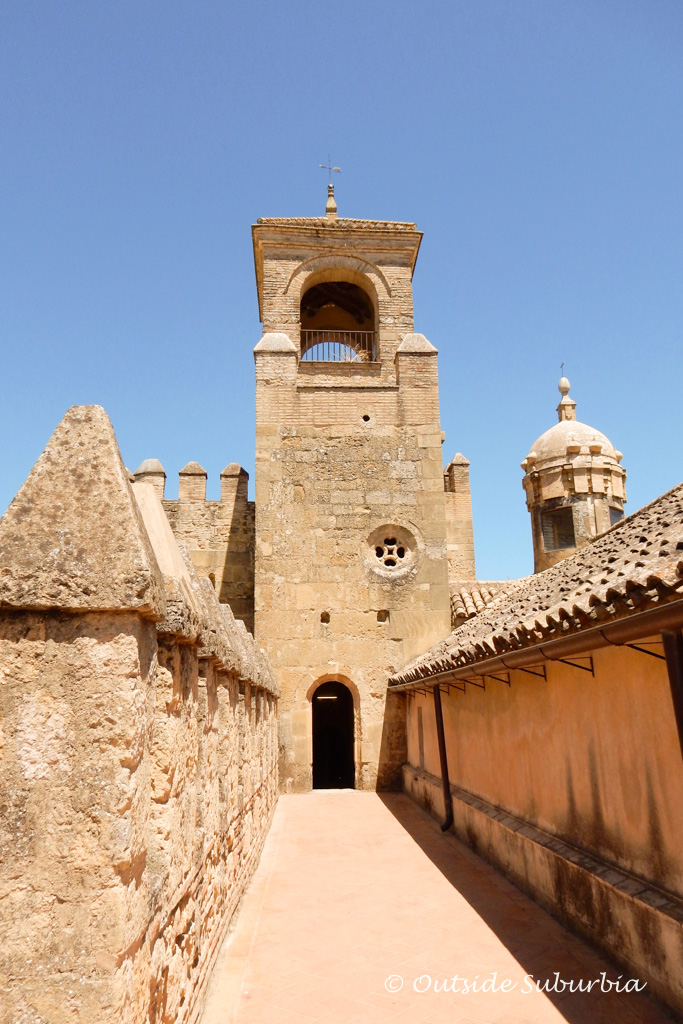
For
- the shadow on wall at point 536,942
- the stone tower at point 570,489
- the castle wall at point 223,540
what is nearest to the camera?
the shadow on wall at point 536,942

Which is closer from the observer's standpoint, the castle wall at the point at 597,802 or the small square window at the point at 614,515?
the castle wall at the point at 597,802

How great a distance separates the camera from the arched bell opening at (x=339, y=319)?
15.7m

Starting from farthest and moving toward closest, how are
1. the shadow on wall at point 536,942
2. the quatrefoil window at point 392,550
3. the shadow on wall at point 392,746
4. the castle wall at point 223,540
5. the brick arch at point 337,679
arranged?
1. the castle wall at point 223,540
2. the quatrefoil window at point 392,550
3. the brick arch at point 337,679
4. the shadow on wall at point 392,746
5. the shadow on wall at point 536,942

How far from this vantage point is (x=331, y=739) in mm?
17844

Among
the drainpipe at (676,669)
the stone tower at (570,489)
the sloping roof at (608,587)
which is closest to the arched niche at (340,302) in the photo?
the stone tower at (570,489)

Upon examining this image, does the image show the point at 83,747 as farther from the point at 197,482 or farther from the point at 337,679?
the point at 197,482

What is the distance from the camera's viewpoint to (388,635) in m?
13.3

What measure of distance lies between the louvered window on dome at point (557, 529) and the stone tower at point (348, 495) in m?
4.33

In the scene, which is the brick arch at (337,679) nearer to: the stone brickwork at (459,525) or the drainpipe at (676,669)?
the stone brickwork at (459,525)

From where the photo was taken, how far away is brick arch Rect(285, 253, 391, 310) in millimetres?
15273

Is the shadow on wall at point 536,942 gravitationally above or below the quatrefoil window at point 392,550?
below

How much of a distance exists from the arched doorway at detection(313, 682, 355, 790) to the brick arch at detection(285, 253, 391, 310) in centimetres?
923

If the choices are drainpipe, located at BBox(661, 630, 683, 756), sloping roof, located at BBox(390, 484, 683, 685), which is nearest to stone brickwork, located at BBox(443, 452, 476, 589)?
sloping roof, located at BBox(390, 484, 683, 685)

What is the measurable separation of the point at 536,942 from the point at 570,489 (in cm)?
1298
